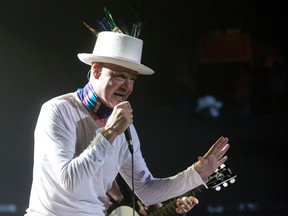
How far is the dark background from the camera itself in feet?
10.5

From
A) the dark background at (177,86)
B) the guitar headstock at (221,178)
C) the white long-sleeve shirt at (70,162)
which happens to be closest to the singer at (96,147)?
the white long-sleeve shirt at (70,162)

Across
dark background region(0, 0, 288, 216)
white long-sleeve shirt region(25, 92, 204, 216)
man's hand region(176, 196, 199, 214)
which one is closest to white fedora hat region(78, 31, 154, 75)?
white long-sleeve shirt region(25, 92, 204, 216)

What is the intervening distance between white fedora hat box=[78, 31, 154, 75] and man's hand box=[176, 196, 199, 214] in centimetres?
87

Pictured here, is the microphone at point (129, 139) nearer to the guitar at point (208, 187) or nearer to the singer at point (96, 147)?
the singer at point (96, 147)

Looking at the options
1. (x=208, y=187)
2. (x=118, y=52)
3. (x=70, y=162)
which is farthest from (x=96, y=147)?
(x=208, y=187)

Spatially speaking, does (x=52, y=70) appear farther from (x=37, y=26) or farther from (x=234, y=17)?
(x=234, y=17)

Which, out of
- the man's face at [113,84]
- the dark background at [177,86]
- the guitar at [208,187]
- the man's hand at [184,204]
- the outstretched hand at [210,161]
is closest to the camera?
the man's face at [113,84]

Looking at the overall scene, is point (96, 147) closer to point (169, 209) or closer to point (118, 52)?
point (118, 52)

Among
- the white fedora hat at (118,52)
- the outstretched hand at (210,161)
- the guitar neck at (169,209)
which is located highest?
the white fedora hat at (118,52)

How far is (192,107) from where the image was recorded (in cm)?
336

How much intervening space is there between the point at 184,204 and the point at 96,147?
110 cm

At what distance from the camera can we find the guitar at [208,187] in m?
2.54

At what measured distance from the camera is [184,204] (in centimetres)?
265

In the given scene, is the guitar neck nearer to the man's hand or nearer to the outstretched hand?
the man's hand
